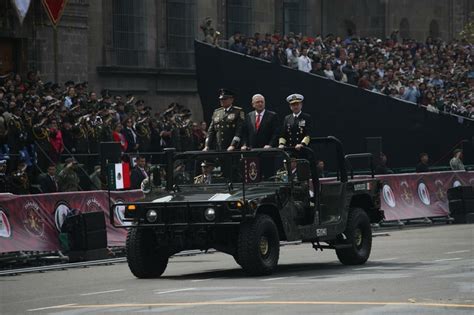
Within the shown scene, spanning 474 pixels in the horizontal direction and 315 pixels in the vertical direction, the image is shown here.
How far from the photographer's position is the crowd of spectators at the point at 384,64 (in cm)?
4003

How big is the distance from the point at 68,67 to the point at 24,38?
1.80 m

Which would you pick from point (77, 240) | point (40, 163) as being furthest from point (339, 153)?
point (40, 163)

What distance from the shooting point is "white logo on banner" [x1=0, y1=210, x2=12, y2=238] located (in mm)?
22161

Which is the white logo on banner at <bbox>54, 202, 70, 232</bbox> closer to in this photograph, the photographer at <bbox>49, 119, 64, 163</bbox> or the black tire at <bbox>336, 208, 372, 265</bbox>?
the photographer at <bbox>49, 119, 64, 163</bbox>

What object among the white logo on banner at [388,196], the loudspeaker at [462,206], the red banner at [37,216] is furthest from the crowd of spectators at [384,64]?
the red banner at [37,216]

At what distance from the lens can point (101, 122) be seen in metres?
30.1

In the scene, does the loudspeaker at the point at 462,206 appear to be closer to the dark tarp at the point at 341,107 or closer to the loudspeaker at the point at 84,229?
the dark tarp at the point at 341,107

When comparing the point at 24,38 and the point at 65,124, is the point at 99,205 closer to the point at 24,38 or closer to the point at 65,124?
the point at 65,124

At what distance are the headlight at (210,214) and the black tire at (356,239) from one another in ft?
8.73

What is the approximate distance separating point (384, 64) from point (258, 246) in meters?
25.9

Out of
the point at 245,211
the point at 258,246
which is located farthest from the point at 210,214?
the point at 258,246

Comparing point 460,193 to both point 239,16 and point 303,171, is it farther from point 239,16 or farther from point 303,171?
point 239,16

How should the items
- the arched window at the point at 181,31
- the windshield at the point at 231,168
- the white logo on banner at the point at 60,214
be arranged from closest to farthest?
the windshield at the point at 231,168 → the white logo on banner at the point at 60,214 → the arched window at the point at 181,31

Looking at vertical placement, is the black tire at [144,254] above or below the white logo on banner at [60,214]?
below
